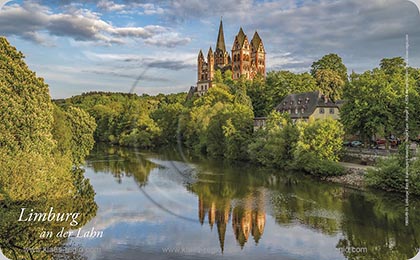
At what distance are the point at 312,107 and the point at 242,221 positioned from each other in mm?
12793

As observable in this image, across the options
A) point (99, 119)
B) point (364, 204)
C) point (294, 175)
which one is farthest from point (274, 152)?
point (99, 119)

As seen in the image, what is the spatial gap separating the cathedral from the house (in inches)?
232

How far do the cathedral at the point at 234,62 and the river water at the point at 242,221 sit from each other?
48.9ft

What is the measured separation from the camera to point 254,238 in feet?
27.9

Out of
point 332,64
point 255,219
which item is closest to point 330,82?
point 332,64

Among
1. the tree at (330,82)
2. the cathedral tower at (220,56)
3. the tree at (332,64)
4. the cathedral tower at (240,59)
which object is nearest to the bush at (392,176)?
the tree at (330,82)

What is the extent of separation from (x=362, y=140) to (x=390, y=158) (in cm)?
527

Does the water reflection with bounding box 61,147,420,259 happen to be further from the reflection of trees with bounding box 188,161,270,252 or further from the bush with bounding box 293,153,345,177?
the bush with bounding box 293,153,345,177

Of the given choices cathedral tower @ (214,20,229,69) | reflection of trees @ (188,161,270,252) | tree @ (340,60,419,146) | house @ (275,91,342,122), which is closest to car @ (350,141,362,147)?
house @ (275,91,342,122)

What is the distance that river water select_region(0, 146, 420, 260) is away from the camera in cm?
783

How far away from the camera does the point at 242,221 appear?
9531 mm

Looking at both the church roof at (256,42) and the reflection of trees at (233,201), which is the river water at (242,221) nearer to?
the reflection of trees at (233,201)

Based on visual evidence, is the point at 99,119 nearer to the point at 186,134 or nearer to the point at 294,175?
the point at 186,134

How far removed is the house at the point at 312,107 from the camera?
20.8m
